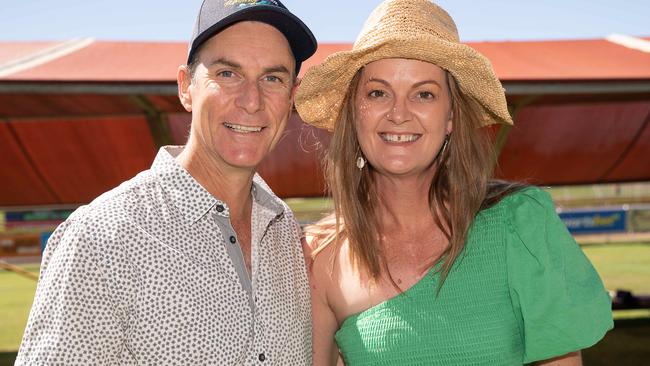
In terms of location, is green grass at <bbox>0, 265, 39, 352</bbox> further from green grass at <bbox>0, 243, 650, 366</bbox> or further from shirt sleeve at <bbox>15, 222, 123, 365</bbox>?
shirt sleeve at <bbox>15, 222, 123, 365</bbox>

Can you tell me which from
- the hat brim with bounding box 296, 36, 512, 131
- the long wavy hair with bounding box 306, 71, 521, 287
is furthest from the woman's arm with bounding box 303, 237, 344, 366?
the hat brim with bounding box 296, 36, 512, 131

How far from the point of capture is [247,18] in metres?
2.10

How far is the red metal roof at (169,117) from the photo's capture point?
461 cm

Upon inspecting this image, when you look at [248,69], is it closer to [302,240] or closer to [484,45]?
[302,240]

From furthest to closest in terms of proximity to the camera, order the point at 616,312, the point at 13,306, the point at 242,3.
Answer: the point at 13,306 → the point at 616,312 → the point at 242,3

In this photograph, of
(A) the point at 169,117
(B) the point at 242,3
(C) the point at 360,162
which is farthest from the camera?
(A) the point at 169,117

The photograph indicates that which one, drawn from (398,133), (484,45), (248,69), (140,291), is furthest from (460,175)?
(484,45)

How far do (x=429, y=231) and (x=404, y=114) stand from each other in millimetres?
500

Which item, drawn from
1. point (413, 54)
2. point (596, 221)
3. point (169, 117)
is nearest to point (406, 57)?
point (413, 54)

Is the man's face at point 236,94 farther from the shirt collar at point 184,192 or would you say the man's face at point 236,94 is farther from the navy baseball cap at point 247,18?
the shirt collar at point 184,192

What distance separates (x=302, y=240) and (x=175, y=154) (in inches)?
27.3

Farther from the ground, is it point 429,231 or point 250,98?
point 250,98

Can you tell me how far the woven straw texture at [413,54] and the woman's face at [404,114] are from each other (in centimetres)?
5

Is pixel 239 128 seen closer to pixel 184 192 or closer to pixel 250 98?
pixel 250 98
